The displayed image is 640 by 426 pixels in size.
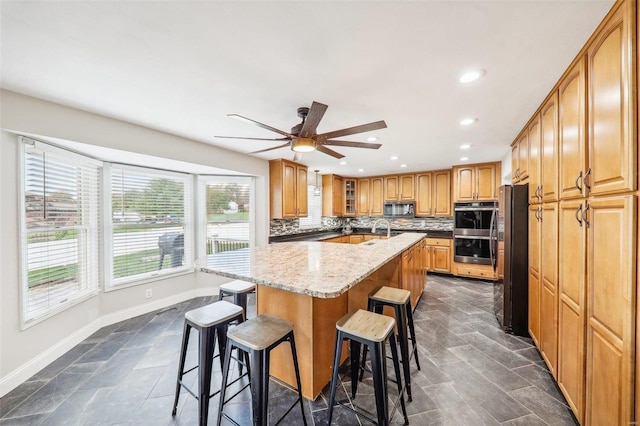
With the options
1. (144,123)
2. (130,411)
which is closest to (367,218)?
(144,123)

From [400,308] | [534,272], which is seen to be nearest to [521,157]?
[534,272]

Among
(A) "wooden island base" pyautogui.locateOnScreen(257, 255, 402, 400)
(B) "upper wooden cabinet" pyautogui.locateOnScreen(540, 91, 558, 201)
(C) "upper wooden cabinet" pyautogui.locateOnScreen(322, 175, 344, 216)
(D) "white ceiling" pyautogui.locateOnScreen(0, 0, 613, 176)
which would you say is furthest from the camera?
(C) "upper wooden cabinet" pyautogui.locateOnScreen(322, 175, 344, 216)

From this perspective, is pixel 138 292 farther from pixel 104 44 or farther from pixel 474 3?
pixel 474 3

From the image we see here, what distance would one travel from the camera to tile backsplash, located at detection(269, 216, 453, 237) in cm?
481

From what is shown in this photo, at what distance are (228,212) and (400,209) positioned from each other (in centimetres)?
393

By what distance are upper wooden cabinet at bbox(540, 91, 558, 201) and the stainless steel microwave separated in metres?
3.59

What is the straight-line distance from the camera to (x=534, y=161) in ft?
7.58

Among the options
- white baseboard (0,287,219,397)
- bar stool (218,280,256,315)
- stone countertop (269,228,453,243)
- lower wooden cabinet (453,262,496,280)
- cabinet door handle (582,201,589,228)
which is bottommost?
white baseboard (0,287,219,397)

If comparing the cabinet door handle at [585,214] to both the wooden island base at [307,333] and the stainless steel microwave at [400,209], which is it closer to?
the wooden island base at [307,333]

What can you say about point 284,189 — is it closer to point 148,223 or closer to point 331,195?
point 331,195

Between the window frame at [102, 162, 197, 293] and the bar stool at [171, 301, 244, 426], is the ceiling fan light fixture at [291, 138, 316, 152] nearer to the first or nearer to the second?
the bar stool at [171, 301, 244, 426]

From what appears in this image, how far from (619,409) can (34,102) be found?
165 inches

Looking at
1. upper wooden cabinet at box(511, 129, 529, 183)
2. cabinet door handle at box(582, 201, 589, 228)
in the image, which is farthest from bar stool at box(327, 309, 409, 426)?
upper wooden cabinet at box(511, 129, 529, 183)

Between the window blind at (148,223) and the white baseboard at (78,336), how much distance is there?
397mm
